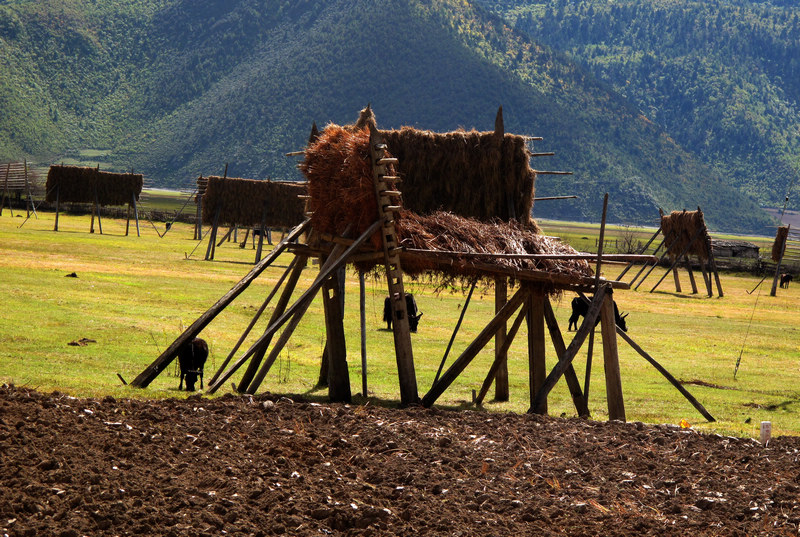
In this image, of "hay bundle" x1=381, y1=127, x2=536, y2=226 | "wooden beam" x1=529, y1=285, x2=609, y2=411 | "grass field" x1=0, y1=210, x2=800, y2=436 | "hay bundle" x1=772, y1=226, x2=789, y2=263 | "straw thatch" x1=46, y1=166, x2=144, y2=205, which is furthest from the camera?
"straw thatch" x1=46, y1=166, x2=144, y2=205

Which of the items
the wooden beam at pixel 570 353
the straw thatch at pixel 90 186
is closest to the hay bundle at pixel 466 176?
the wooden beam at pixel 570 353

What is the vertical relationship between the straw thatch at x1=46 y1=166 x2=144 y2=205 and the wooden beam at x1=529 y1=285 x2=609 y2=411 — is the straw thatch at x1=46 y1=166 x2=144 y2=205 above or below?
above

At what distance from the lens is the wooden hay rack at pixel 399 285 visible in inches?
531

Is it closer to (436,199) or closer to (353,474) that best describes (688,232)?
(436,199)

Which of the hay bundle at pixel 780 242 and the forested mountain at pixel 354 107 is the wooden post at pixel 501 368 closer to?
the hay bundle at pixel 780 242

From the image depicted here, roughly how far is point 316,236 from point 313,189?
76 cm

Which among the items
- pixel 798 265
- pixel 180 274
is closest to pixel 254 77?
pixel 798 265

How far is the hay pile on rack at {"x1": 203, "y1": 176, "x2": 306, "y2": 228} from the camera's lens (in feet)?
141

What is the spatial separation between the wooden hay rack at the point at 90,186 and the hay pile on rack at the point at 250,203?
1300 centimetres

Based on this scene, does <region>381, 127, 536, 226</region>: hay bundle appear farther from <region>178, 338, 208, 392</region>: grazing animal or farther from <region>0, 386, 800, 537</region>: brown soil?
<region>0, 386, 800, 537</region>: brown soil

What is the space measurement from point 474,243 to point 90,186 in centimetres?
4515

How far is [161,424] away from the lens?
10.1 metres

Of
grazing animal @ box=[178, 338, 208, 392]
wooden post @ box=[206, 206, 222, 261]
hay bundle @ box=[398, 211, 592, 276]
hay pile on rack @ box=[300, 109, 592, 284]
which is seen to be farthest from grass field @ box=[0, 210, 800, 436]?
wooden post @ box=[206, 206, 222, 261]

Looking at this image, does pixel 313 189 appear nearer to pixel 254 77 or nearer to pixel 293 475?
pixel 293 475
